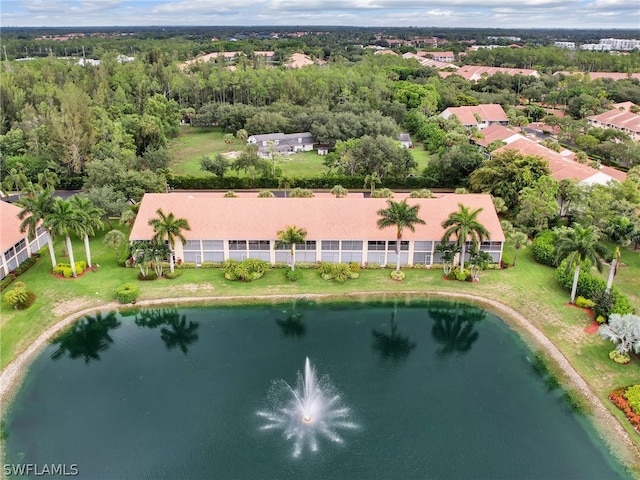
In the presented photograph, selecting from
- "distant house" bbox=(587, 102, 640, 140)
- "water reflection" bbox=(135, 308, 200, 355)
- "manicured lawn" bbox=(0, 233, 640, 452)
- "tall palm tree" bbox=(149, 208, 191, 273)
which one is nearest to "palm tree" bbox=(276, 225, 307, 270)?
"manicured lawn" bbox=(0, 233, 640, 452)

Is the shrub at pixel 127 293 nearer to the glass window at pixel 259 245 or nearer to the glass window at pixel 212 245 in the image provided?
the glass window at pixel 212 245

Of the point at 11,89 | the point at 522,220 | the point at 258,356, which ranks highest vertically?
the point at 11,89

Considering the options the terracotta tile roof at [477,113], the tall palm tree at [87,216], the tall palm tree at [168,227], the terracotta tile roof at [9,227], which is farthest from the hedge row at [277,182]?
the terracotta tile roof at [477,113]

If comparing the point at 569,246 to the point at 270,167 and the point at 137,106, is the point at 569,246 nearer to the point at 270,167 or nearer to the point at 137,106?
the point at 270,167

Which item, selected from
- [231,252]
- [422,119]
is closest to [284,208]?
[231,252]

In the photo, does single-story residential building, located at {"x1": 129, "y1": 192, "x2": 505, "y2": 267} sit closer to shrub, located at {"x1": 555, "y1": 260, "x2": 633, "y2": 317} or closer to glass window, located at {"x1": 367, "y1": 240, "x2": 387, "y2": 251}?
glass window, located at {"x1": 367, "y1": 240, "x2": 387, "y2": 251}

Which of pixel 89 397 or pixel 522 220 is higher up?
pixel 522 220
